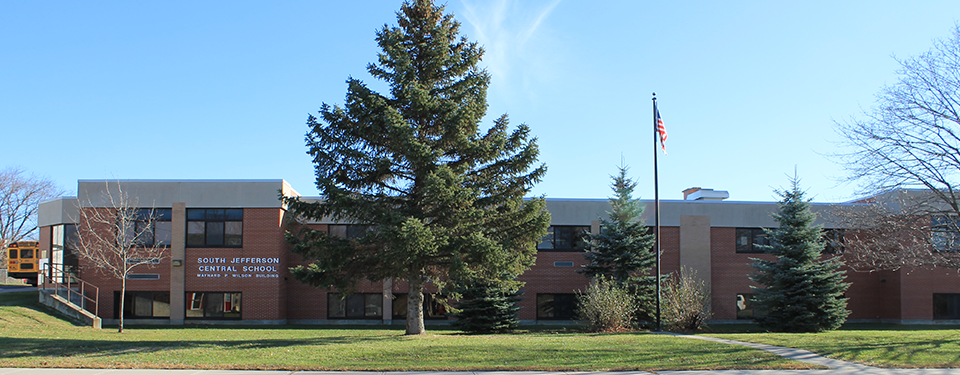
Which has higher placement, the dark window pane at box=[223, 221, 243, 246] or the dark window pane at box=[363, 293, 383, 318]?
the dark window pane at box=[223, 221, 243, 246]

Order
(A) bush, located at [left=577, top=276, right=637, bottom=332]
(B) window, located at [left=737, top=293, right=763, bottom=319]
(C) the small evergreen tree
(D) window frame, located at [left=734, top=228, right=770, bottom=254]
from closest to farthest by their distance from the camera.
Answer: (A) bush, located at [left=577, top=276, right=637, bottom=332], (C) the small evergreen tree, (B) window, located at [left=737, top=293, right=763, bottom=319], (D) window frame, located at [left=734, top=228, right=770, bottom=254]

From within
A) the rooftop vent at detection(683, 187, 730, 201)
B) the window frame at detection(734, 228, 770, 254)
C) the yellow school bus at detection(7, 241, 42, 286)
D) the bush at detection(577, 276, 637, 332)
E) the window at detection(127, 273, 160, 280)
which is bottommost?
the bush at detection(577, 276, 637, 332)

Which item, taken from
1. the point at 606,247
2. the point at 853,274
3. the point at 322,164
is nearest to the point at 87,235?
the point at 322,164

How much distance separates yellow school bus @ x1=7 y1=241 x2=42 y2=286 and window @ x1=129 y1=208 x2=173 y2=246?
12.0 feet

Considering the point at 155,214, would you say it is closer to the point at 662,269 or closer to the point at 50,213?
the point at 50,213

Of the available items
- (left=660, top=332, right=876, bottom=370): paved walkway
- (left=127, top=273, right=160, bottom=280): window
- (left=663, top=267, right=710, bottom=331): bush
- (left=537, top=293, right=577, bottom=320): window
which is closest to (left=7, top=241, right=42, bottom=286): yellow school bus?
(left=127, top=273, right=160, bottom=280): window

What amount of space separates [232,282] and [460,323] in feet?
33.8

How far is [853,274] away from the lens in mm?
30562

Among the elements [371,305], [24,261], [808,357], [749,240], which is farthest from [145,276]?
[749,240]

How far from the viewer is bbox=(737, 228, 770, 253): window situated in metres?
30.4

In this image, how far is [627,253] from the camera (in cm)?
2608

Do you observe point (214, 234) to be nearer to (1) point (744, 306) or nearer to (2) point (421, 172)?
(2) point (421, 172)

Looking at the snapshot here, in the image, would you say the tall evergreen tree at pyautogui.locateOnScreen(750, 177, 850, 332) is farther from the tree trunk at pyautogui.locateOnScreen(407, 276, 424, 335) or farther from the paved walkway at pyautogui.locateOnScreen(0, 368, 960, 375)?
the tree trunk at pyautogui.locateOnScreen(407, 276, 424, 335)

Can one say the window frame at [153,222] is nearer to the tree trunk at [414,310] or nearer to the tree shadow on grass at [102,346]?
the tree shadow on grass at [102,346]
